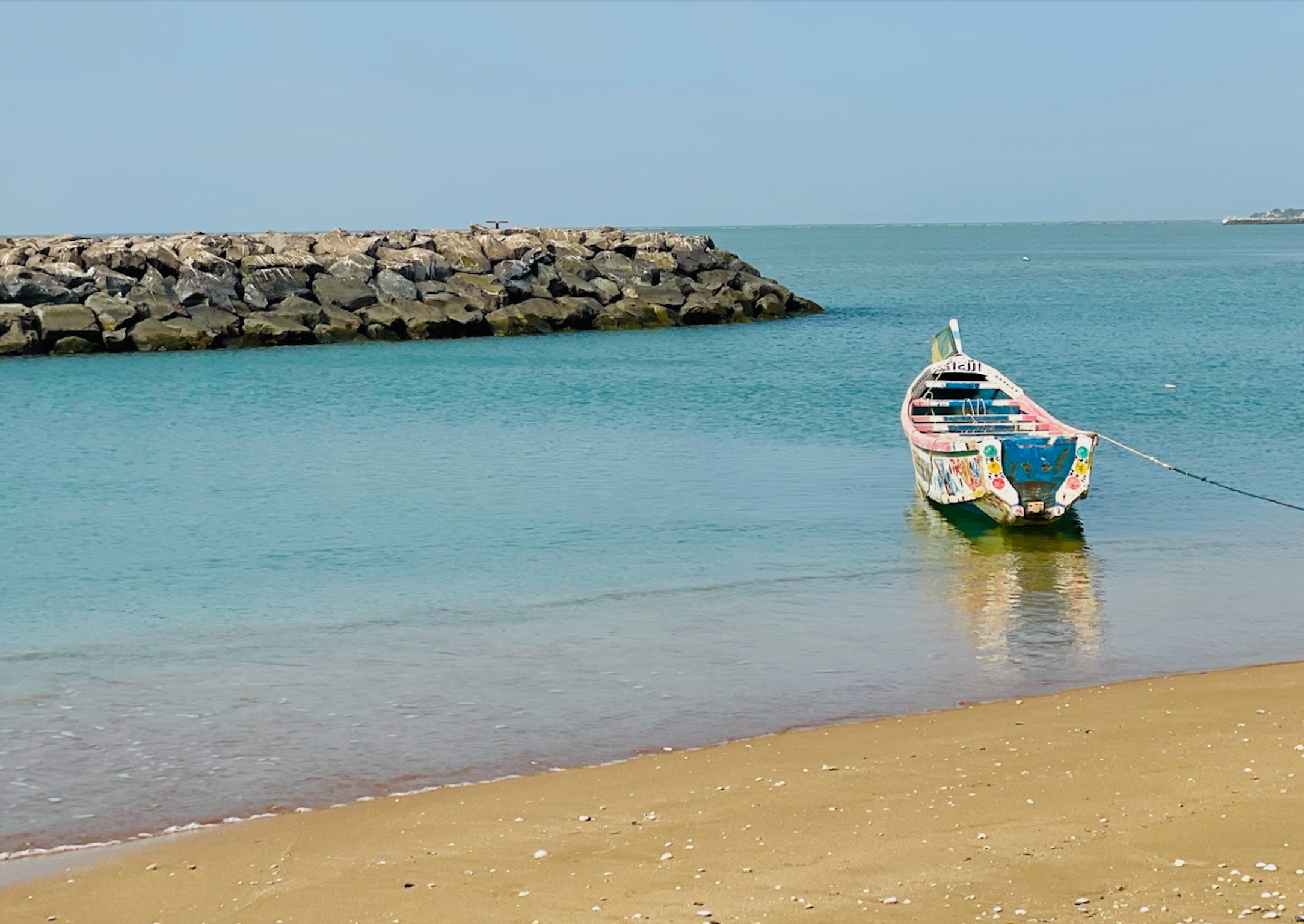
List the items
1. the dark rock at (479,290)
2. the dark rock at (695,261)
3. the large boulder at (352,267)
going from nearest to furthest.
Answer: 1. the large boulder at (352,267)
2. the dark rock at (479,290)
3. the dark rock at (695,261)

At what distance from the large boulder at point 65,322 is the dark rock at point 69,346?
0.10 m

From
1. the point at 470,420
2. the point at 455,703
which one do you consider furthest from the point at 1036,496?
the point at 470,420

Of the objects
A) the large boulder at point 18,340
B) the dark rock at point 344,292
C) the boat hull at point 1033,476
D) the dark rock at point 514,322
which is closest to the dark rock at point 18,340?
the large boulder at point 18,340

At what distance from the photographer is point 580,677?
1078 cm

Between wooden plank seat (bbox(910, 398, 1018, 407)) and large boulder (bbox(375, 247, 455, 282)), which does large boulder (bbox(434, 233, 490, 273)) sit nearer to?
large boulder (bbox(375, 247, 455, 282))

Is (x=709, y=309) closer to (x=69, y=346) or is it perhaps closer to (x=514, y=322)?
→ (x=514, y=322)

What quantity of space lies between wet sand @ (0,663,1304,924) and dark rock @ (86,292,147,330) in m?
34.9

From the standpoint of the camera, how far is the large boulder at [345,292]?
43062 mm

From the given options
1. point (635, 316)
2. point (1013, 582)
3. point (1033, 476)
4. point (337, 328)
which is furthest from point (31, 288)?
point (1013, 582)

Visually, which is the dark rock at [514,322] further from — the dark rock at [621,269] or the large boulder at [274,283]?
the large boulder at [274,283]

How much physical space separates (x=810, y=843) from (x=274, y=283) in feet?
127

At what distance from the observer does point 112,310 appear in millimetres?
40469

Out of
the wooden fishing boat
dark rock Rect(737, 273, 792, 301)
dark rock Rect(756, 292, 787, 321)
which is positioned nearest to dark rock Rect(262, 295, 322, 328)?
dark rock Rect(737, 273, 792, 301)

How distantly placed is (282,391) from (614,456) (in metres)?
12.2
